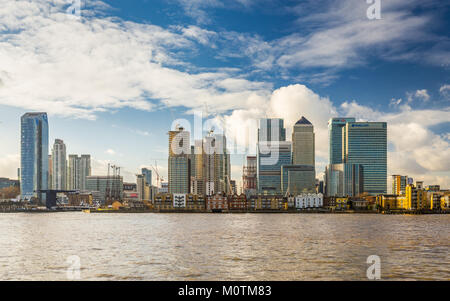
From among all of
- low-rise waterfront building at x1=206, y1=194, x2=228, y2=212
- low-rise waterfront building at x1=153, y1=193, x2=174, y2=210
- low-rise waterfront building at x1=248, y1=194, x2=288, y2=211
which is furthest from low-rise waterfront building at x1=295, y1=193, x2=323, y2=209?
low-rise waterfront building at x1=153, y1=193, x2=174, y2=210

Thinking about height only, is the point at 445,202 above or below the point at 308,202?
above

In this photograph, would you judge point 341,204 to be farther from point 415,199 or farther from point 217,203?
point 217,203

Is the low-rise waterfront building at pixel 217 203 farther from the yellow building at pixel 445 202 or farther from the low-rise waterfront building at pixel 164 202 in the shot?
the yellow building at pixel 445 202

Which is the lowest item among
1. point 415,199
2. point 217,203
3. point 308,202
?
point 308,202

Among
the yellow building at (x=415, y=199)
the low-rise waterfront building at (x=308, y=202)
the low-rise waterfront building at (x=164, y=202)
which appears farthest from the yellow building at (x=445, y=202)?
the low-rise waterfront building at (x=164, y=202)

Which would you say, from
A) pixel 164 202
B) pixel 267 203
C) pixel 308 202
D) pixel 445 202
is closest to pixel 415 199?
pixel 445 202

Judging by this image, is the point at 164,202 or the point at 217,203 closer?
the point at 217,203

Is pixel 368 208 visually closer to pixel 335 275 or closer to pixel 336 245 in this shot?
pixel 336 245

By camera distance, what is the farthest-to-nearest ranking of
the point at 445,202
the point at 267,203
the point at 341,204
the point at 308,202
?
the point at 308,202, the point at 341,204, the point at 267,203, the point at 445,202

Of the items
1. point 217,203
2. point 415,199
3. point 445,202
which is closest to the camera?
point 415,199
